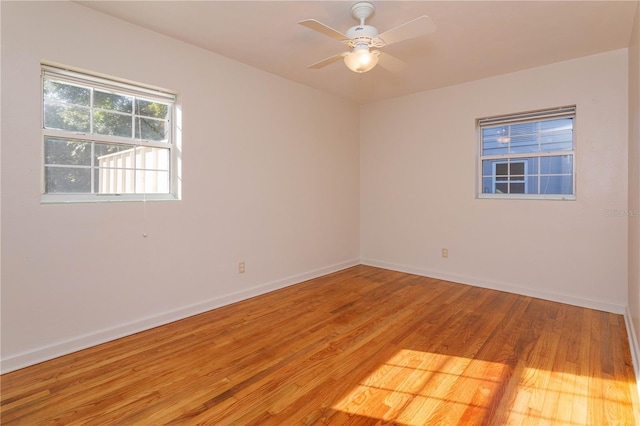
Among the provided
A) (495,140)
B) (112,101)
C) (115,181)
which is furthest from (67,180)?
(495,140)

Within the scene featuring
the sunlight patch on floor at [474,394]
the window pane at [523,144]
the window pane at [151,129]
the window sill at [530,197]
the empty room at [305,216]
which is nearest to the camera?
the sunlight patch on floor at [474,394]

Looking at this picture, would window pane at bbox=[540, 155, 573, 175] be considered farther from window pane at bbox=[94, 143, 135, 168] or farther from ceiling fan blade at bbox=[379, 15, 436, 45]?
window pane at bbox=[94, 143, 135, 168]

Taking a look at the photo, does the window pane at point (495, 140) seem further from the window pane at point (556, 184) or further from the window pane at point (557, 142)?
the window pane at point (556, 184)

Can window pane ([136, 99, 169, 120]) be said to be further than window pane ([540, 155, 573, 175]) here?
No

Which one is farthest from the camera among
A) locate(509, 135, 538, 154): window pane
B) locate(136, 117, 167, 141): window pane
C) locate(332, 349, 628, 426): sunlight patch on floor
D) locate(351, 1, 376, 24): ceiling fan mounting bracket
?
locate(509, 135, 538, 154): window pane

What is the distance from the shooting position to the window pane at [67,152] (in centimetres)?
233

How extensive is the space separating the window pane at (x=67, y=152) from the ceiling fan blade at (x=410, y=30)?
7.86ft

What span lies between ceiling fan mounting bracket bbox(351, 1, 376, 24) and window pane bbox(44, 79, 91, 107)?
7.02 feet

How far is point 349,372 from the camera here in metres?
2.11

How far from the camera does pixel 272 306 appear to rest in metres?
3.28

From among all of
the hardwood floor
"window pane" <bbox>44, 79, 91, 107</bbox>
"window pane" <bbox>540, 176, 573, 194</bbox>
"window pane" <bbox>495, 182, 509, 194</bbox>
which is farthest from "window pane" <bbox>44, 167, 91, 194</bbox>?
"window pane" <bbox>540, 176, 573, 194</bbox>

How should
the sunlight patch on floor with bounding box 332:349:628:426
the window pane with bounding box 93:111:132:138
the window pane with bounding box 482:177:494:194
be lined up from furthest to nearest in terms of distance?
1. the window pane with bounding box 482:177:494:194
2. the window pane with bounding box 93:111:132:138
3. the sunlight patch on floor with bounding box 332:349:628:426

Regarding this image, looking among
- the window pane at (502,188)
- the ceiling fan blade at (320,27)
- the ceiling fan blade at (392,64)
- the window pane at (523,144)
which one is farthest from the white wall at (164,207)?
the window pane at (523,144)

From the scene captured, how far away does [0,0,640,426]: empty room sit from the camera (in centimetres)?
198
